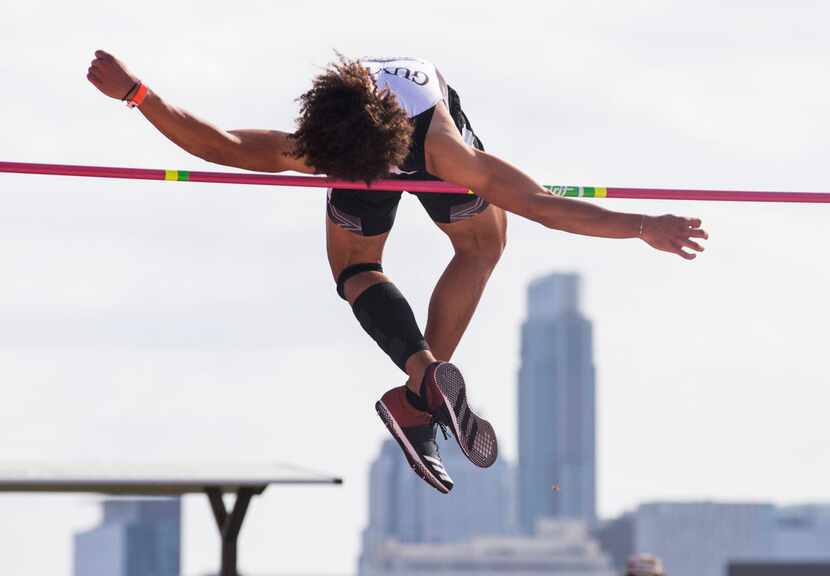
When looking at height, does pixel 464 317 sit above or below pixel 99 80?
below

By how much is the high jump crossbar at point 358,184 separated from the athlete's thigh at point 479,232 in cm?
22

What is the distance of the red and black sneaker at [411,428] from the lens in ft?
30.1

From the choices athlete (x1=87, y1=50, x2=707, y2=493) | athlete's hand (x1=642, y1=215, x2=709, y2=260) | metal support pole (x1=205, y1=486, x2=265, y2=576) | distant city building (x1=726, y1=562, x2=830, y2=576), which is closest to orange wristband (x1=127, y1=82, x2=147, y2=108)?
athlete (x1=87, y1=50, x2=707, y2=493)

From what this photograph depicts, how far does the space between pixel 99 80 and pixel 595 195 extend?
2.43 meters

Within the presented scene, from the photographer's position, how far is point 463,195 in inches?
369

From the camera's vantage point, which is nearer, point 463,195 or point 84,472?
point 463,195

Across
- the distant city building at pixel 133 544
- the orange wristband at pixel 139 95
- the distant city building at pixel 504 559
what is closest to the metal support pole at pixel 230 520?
the orange wristband at pixel 139 95

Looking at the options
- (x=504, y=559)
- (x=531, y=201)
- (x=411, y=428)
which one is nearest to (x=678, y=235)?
(x=531, y=201)

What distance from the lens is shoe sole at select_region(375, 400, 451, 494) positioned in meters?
9.10

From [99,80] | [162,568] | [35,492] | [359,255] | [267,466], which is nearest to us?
[99,80]

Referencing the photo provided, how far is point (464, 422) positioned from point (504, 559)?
17534 cm

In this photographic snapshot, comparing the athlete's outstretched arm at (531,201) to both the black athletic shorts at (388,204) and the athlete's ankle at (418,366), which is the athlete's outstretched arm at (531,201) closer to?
the black athletic shorts at (388,204)

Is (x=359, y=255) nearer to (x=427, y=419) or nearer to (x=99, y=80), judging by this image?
(x=427, y=419)

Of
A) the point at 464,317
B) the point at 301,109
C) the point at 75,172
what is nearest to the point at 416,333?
the point at 464,317
